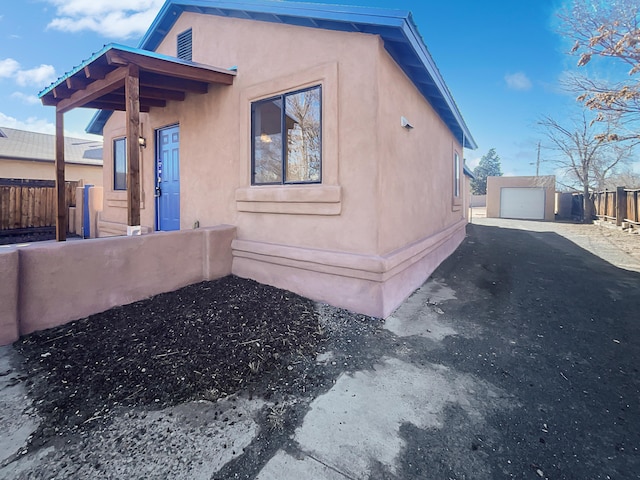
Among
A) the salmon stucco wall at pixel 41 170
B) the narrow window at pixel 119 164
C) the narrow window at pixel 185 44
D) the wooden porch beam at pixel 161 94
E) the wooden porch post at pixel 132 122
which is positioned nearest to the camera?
the wooden porch post at pixel 132 122

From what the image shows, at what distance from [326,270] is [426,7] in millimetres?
7210

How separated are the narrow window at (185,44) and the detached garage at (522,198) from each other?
2569cm

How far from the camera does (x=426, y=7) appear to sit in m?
7.54

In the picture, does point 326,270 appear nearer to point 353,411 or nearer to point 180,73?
point 353,411

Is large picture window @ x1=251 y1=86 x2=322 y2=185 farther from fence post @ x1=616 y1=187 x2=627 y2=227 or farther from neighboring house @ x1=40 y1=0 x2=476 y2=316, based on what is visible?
fence post @ x1=616 y1=187 x2=627 y2=227

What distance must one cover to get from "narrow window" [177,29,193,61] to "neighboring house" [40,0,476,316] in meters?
0.04

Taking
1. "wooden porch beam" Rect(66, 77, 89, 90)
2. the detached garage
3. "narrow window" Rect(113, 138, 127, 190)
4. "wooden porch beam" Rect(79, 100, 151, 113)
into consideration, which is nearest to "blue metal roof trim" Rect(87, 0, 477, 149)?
"wooden porch beam" Rect(79, 100, 151, 113)

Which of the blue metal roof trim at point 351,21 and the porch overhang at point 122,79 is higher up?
the blue metal roof trim at point 351,21

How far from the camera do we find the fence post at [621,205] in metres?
14.2

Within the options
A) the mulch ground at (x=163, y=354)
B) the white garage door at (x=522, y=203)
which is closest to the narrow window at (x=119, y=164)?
the mulch ground at (x=163, y=354)

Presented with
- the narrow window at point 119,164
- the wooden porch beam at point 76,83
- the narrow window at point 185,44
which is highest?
the narrow window at point 185,44

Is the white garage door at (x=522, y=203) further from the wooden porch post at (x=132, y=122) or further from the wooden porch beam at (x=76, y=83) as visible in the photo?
the wooden porch beam at (x=76, y=83)

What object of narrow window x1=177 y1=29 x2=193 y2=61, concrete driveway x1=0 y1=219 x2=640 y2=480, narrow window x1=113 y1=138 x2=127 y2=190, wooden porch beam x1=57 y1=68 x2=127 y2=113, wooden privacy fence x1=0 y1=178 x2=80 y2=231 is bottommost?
concrete driveway x1=0 y1=219 x2=640 y2=480

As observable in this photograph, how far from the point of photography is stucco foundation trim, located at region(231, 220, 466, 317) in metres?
4.08
